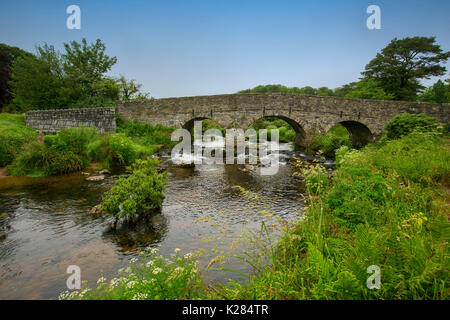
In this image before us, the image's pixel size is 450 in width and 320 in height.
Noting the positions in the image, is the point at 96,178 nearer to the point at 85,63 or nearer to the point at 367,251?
the point at 367,251

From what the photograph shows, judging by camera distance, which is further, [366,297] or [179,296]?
[179,296]

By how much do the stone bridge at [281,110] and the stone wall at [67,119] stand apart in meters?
1.61

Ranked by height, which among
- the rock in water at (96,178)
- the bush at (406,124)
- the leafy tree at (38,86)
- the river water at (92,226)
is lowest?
the river water at (92,226)

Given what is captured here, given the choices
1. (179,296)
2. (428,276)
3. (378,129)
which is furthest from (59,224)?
(378,129)

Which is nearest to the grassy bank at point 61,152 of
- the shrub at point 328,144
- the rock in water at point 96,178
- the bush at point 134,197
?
the rock in water at point 96,178

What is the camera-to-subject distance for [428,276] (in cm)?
192

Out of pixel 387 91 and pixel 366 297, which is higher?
pixel 387 91

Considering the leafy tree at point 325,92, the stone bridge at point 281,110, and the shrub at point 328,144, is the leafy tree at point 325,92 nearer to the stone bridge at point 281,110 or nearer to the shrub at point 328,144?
the stone bridge at point 281,110

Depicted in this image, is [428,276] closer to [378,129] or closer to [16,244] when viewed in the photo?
[16,244]

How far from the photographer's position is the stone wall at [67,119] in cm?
1669

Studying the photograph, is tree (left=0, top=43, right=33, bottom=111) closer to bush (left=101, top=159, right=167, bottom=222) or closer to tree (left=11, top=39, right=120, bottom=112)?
tree (left=11, top=39, right=120, bottom=112)

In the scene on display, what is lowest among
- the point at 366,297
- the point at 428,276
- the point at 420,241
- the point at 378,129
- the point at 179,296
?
the point at 179,296

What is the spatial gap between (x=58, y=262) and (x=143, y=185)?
7.22 ft

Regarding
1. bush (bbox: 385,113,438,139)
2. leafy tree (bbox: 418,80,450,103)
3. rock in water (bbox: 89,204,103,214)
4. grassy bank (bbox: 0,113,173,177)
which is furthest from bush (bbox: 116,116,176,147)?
leafy tree (bbox: 418,80,450,103)
